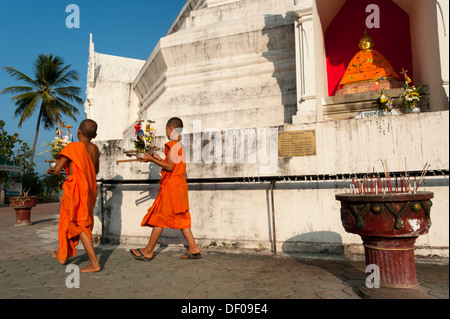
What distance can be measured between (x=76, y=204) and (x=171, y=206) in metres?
1.07

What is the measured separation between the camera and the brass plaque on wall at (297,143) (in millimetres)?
4109

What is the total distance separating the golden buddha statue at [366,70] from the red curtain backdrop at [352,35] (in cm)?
25

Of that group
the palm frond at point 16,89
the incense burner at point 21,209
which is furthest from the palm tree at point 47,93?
the incense burner at point 21,209

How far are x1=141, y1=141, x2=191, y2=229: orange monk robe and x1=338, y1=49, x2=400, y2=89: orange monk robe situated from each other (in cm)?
397

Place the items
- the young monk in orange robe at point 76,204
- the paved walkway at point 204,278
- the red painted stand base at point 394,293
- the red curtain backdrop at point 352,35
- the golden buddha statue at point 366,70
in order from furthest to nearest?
the red curtain backdrop at point 352,35 < the golden buddha statue at point 366,70 < the young monk in orange robe at point 76,204 < the paved walkway at point 204,278 < the red painted stand base at point 394,293

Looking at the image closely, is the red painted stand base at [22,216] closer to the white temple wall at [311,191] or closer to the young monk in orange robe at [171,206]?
the white temple wall at [311,191]

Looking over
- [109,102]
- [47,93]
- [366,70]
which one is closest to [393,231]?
[366,70]

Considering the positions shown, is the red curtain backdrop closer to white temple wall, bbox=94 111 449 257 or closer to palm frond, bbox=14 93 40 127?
white temple wall, bbox=94 111 449 257

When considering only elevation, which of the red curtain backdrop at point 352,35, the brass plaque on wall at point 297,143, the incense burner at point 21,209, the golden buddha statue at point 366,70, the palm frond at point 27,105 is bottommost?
the incense burner at point 21,209

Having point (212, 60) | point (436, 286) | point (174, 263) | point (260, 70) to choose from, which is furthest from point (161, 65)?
point (436, 286)

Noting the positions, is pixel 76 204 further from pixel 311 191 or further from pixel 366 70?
pixel 366 70

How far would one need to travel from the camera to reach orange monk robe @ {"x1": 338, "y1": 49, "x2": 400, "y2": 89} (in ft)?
20.0

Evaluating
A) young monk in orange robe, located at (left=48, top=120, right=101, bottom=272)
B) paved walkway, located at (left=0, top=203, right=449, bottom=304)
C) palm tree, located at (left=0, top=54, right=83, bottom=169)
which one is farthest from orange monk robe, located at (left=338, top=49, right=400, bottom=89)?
palm tree, located at (left=0, top=54, right=83, bottom=169)
